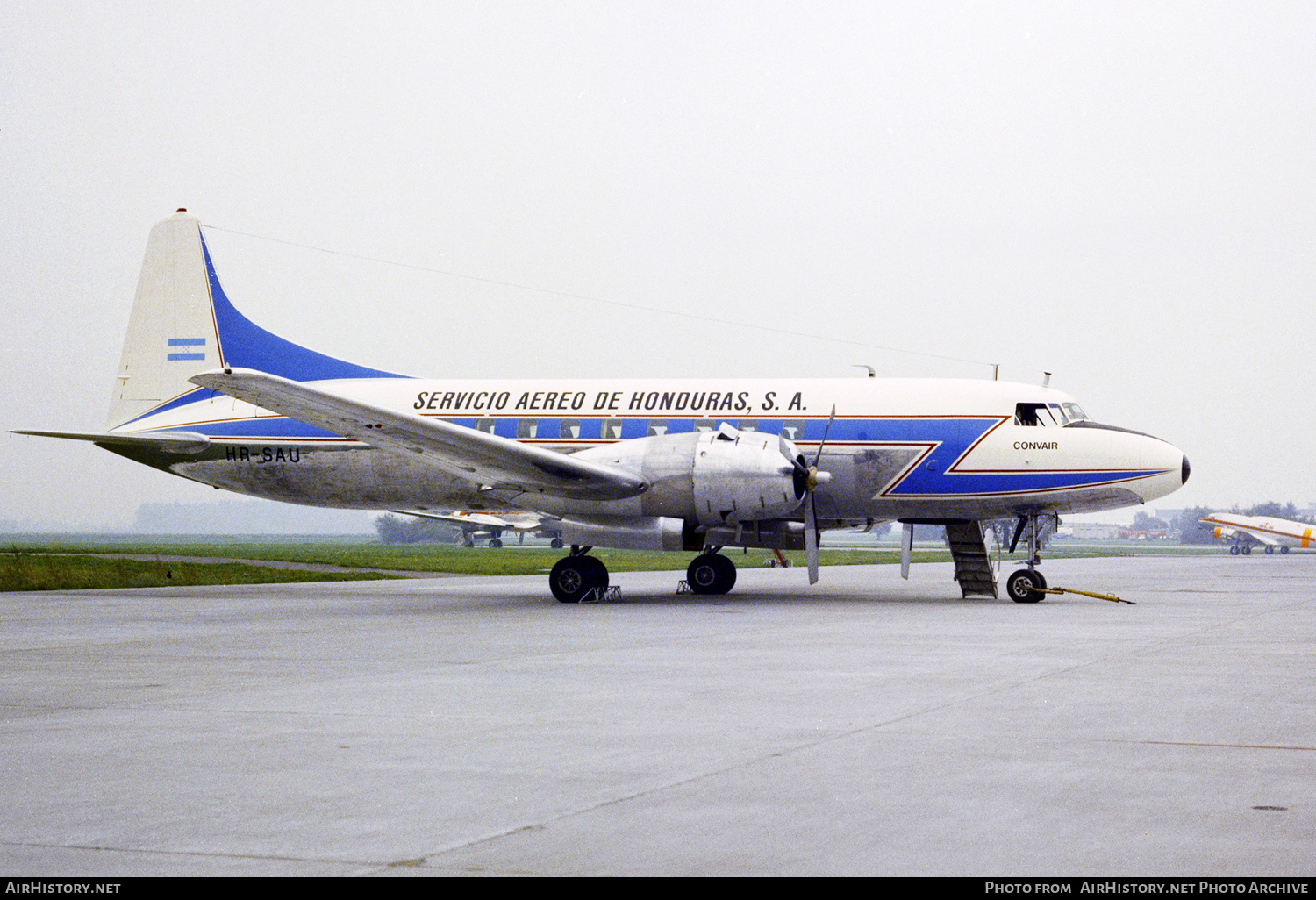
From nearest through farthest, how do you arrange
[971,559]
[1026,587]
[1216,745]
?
[1216,745] < [1026,587] < [971,559]

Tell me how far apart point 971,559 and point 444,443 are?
9.91 meters

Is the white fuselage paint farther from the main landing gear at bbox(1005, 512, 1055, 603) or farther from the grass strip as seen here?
the grass strip

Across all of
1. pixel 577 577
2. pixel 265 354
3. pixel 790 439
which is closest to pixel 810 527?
pixel 790 439

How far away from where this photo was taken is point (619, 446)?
67.5 feet

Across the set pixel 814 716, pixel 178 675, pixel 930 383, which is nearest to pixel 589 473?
pixel 930 383

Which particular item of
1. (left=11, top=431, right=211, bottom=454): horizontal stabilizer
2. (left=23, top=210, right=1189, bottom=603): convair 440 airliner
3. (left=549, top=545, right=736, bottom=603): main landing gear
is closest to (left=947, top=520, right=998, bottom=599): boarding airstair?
(left=23, top=210, right=1189, bottom=603): convair 440 airliner

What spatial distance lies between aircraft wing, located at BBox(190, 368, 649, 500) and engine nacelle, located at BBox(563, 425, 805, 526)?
29cm

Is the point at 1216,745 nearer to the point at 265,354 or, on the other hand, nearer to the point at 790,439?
the point at 790,439

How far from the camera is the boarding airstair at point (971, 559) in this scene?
881 inches

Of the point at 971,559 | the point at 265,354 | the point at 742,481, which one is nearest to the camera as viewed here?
the point at 742,481

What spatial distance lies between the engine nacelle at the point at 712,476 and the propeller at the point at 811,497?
118mm

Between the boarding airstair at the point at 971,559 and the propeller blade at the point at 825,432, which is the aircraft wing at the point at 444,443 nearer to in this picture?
the propeller blade at the point at 825,432

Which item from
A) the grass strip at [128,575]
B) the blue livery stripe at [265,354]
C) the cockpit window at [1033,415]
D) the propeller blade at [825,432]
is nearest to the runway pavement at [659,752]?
the propeller blade at [825,432]
